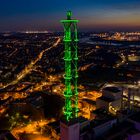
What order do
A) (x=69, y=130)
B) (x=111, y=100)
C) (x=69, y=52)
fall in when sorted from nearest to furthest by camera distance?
(x=69, y=130), (x=69, y=52), (x=111, y=100)

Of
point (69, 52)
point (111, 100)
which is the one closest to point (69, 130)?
point (69, 52)

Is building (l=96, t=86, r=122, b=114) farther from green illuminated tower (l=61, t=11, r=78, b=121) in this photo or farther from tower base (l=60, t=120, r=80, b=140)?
tower base (l=60, t=120, r=80, b=140)

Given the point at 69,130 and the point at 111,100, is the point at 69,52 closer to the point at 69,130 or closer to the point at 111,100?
the point at 69,130

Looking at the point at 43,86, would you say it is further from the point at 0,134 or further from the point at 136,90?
the point at 0,134

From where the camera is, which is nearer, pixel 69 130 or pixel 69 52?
pixel 69 130

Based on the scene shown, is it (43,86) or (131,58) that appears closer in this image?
(43,86)

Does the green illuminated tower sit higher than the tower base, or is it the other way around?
the green illuminated tower

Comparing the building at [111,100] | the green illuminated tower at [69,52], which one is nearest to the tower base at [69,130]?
the green illuminated tower at [69,52]

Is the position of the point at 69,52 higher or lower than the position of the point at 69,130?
higher

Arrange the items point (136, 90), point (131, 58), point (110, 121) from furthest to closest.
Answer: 1. point (131, 58)
2. point (136, 90)
3. point (110, 121)

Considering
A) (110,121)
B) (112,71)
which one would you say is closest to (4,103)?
(110,121)

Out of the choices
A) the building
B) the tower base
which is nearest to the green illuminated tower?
the tower base
